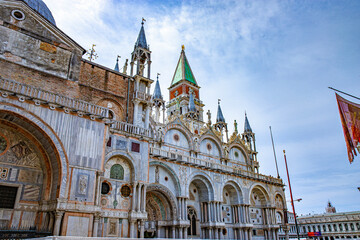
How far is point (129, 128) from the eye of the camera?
1878 centimetres

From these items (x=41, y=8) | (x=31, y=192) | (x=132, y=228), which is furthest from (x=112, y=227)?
(x=41, y=8)

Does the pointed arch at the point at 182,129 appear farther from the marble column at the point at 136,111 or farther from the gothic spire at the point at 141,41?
the gothic spire at the point at 141,41

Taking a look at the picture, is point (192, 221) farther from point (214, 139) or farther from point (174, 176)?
point (214, 139)

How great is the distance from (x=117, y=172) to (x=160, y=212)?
25.5 feet

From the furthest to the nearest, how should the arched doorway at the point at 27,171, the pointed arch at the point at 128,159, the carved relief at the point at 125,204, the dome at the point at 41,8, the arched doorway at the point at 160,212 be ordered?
the arched doorway at the point at 160,212, the dome at the point at 41,8, the pointed arch at the point at 128,159, the carved relief at the point at 125,204, the arched doorway at the point at 27,171

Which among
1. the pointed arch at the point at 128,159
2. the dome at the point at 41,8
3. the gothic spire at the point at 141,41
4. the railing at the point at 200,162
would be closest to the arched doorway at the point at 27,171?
the pointed arch at the point at 128,159

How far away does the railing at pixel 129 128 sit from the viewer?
18.0m

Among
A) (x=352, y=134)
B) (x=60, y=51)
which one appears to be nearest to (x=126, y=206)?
(x=60, y=51)

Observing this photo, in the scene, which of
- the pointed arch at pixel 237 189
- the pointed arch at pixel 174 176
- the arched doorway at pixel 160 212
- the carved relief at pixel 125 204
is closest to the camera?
the carved relief at pixel 125 204

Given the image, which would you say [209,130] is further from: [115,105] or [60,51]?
→ [60,51]

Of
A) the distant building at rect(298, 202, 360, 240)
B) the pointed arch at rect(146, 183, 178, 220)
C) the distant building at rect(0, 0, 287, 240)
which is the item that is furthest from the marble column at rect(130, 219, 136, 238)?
the distant building at rect(298, 202, 360, 240)

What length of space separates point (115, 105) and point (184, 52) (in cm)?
4365

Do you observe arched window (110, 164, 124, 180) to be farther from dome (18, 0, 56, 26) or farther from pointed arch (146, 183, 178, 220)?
dome (18, 0, 56, 26)

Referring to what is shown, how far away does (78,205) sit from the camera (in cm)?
1361
